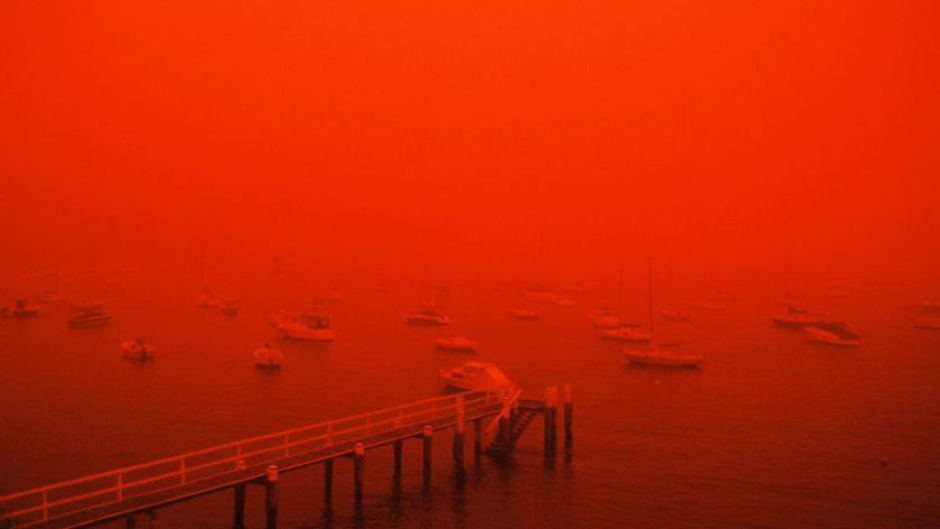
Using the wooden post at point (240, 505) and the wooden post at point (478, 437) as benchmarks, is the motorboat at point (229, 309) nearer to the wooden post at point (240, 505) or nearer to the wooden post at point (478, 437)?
the wooden post at point (478, 437)

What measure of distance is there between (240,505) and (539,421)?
20.1 m

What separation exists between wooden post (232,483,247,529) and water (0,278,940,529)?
1.81 meters

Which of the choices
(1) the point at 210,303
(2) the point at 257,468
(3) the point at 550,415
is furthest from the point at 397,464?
(1) the point at 210,303

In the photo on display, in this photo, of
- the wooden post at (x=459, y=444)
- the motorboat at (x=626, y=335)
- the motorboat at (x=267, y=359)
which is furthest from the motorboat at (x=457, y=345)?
the wooden post at (x=459, y=444)

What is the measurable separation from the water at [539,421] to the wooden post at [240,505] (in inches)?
71.4

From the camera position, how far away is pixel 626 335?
77312mm

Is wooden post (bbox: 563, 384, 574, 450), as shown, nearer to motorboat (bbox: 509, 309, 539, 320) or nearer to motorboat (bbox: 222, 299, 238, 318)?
motorboat (bbox: 509, 309, 539, 320)

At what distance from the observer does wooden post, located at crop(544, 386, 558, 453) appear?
31.5m

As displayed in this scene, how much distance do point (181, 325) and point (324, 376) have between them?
131 ft

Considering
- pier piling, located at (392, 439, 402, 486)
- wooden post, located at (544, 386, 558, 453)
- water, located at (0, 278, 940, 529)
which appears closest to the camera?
water, located at (0, 278, 940, 529)

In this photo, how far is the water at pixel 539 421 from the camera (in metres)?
26.0

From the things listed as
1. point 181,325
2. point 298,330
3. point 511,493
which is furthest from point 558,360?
point 181,325

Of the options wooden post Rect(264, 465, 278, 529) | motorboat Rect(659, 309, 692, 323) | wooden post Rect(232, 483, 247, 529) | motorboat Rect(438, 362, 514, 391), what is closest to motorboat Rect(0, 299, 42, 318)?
motorboat Rect(438, 362, 514, 391)

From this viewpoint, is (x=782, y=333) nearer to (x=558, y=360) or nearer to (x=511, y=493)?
(x=558, y=360)
